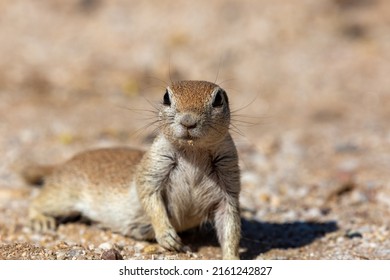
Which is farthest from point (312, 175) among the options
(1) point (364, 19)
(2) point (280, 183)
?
(1) point (364, 19)

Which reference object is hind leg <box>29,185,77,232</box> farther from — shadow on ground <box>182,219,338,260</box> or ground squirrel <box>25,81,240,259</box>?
shadow on ground <box>182,219,338,260</box>

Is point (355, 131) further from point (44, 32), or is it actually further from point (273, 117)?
point (44, 32)

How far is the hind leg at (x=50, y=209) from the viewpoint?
6.89 m

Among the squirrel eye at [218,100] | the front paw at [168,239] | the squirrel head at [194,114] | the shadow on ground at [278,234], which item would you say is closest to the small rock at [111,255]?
the front paw at [168,239]

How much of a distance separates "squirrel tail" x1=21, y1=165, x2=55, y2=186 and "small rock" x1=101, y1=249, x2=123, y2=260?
267cm

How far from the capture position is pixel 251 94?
41.6 feet

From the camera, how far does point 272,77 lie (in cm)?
1330

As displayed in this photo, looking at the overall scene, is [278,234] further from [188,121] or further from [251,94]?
[251,94]

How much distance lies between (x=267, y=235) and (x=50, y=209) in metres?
2.22

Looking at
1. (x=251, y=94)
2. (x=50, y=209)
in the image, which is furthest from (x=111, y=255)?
(x=251, y=94)

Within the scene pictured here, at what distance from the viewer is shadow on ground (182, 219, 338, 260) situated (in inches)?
252

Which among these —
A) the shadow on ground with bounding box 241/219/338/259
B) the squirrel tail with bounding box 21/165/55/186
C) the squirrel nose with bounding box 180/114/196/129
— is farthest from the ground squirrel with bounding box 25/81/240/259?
the squirrel tail with bounding box 21/165/55/186

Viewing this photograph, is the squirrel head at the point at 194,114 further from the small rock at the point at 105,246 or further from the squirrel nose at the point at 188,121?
the small rock at the point at 105,246

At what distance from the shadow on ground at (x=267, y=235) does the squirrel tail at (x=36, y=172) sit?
2229 mm
